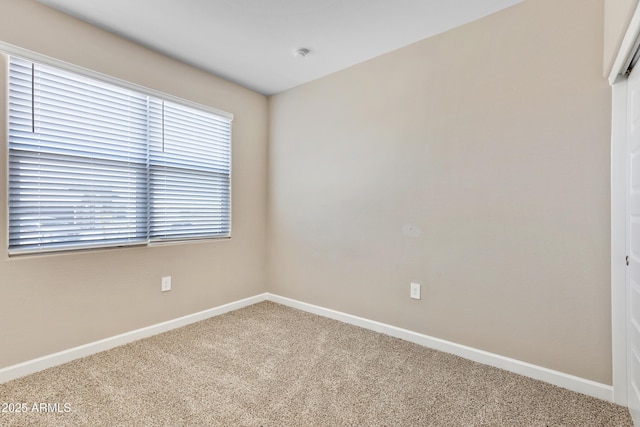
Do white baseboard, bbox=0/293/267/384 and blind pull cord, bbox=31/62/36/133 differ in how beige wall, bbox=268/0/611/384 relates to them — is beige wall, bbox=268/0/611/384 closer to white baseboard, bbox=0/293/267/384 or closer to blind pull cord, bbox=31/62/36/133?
white baseboard, bbox=0/293/267/384

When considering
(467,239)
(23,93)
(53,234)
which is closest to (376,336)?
(467,239)

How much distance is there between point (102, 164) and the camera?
2.26 m

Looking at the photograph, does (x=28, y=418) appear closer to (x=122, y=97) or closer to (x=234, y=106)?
(x=122, y=97)

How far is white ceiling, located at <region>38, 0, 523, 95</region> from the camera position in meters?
1.97

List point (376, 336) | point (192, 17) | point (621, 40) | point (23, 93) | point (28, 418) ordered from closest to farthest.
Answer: point (621, 40) → point (28, 418) → point (23, 93) → point (192, 17) → point (376, 336)

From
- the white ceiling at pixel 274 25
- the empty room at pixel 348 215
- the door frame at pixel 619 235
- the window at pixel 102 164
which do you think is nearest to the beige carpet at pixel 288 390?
the empty room at pixel 348 215

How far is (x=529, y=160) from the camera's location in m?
1.93

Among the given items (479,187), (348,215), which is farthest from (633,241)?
A: (348,215)

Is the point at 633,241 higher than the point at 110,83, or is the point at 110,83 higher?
the point at 110,83

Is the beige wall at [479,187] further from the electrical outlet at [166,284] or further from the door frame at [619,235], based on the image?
the electrical outlet at [166,284]

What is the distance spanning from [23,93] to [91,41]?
59 cm

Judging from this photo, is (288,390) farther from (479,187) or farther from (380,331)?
(479,187)

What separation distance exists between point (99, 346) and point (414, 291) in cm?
243

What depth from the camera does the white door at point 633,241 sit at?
1449mm
